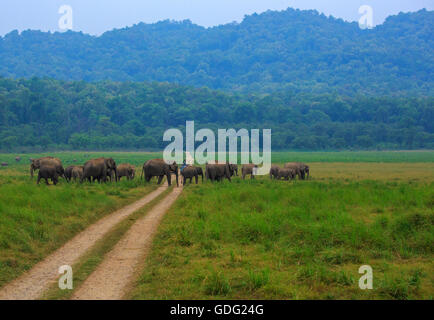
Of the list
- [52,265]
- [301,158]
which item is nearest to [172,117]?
[301,158]

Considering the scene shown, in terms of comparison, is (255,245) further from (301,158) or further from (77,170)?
(301,158)

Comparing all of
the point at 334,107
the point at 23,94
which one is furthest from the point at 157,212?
the point at 334,107

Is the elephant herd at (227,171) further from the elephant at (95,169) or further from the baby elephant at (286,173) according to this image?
the elephant at (95,169)

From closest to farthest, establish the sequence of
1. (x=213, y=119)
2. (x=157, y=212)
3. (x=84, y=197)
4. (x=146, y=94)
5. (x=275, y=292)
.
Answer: (x=275, y=292) < (x=157, y=212) < (x=84, y=197) < (x=213, y=119) < (x=146, y=94)

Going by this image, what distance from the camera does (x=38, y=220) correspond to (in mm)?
15578

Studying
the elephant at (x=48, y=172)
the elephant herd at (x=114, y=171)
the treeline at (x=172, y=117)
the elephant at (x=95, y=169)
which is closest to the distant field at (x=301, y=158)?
the treeline at (x=172, y=117)

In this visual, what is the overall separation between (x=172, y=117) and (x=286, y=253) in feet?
455

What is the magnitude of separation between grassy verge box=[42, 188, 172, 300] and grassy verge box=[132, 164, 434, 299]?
1238 millimetres

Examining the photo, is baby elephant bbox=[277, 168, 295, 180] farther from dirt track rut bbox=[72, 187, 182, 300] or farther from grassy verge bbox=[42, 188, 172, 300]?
dirt track rut bbox=[72, 187, 182, 300]

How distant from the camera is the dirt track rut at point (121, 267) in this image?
371 inches

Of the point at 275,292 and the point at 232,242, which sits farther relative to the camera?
the point at 232,242
